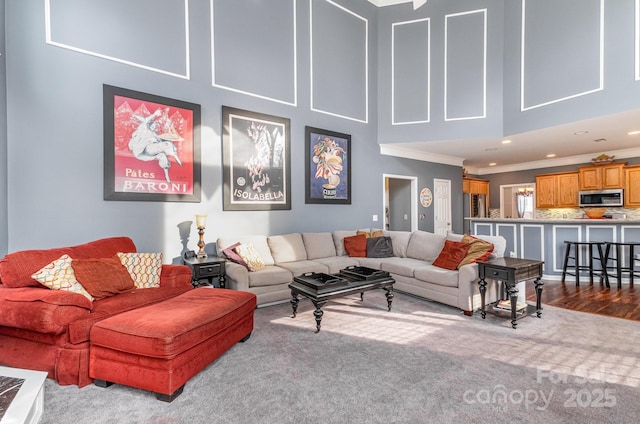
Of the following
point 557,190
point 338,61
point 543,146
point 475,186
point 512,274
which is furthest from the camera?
point 475,186

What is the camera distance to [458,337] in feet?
9.35

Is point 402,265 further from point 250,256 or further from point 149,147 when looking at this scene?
point 149,147

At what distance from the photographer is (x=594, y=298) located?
13.5ft

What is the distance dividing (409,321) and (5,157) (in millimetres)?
4386

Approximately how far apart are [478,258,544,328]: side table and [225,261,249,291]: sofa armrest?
269 cm

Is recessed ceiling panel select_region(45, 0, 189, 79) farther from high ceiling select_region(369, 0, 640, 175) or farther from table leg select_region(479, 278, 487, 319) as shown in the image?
table leg select_region(479, 278, 487, 319)

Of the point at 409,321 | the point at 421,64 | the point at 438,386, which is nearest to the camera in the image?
the point at 438,386

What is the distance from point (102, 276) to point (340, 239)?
347 centimetres

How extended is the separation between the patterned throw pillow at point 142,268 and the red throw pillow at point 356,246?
288cm

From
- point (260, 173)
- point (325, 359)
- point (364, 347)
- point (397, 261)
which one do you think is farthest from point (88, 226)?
point (397, 261)

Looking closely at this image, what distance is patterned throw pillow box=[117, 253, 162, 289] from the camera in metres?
2.95

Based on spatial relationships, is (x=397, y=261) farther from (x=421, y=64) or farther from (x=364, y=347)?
(x=421, y=64)

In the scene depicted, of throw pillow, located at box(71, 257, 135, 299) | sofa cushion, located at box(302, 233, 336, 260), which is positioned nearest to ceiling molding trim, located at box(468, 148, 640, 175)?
sofa cushion, located at box(302, 233, 336, 260)

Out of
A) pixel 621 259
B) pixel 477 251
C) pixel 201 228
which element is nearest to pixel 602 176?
pixel 621 259
